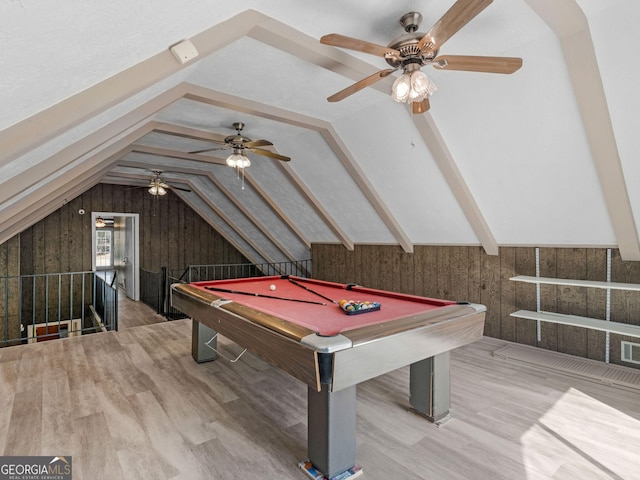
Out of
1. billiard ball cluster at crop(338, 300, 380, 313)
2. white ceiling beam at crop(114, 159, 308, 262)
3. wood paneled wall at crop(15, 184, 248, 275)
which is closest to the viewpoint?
billiard ball cluster at crop(338, 300, 380, 313)

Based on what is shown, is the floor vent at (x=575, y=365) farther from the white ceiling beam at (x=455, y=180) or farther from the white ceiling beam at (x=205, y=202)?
the white ceiling beam at (x=205, y=202)

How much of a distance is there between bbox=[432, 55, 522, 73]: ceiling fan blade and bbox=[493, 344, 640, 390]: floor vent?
9.35ft

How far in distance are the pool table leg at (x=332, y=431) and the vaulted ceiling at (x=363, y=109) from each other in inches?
71.1

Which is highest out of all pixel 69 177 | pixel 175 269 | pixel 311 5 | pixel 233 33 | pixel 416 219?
pixel 311 5

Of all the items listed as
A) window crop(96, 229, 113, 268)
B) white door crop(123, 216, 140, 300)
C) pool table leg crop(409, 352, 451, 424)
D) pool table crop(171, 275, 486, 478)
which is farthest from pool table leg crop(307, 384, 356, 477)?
window crop(96, 229, 113, 268)

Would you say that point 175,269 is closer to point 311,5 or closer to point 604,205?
point 311,5

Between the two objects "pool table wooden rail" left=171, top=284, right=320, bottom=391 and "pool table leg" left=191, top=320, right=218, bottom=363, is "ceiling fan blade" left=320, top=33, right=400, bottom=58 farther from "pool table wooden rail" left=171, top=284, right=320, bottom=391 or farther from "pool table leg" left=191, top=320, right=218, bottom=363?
"pool table leg" left=191, top=320, right=218, bottom=363

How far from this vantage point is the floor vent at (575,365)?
303cm

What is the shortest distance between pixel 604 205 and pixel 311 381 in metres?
3.24

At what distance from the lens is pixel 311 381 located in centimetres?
159

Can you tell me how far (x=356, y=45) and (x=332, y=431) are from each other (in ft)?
7.11

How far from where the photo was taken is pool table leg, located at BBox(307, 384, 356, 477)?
1.79m

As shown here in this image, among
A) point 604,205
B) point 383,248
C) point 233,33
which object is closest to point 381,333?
point 233,33

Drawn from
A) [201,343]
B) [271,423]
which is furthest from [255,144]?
[271,423]
